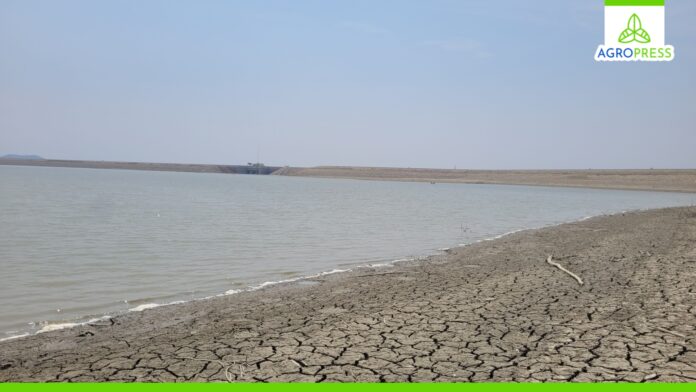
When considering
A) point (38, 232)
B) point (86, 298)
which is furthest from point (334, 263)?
point (38, 232)

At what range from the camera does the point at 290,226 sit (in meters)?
18.0

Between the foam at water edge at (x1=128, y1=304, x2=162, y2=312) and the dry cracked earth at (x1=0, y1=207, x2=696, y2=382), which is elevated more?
the dry cracked earth at (x1=0, y1=207, x2=696, y2=382)

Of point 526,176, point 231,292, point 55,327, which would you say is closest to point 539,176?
point 526,176

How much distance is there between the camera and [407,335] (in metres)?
4.88

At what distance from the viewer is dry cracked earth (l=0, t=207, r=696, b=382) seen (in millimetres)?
3947

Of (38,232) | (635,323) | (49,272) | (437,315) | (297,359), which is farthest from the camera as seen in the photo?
(38,232)

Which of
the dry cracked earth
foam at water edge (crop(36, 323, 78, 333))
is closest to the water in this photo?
foam at water edge (crop(36, 323, 78, 333))

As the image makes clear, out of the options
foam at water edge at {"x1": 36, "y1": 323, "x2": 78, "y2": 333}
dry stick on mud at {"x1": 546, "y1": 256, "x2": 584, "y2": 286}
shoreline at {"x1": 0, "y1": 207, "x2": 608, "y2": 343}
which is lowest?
shoreline at {"x1": 0, "y1": 207, "x2": 608, "y2": 343}

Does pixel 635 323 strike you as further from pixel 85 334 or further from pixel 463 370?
pixel 85 334

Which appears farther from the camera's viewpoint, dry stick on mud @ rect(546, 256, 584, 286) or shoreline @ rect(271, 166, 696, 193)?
shoreline @ rect(271, 166, 696, 193)

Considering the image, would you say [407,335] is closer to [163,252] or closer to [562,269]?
[562,269]

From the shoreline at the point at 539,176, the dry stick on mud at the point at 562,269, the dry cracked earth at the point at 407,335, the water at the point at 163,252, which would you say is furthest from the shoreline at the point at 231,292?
the shoreline at the point at 539,176

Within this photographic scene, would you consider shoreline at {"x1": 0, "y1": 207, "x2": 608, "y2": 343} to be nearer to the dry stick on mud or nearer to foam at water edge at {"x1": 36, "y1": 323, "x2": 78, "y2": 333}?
foam at water edge at {"x1": 36, "y1": 323, "x2": 78, "y2": 333}

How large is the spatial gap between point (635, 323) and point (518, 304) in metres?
1.30
